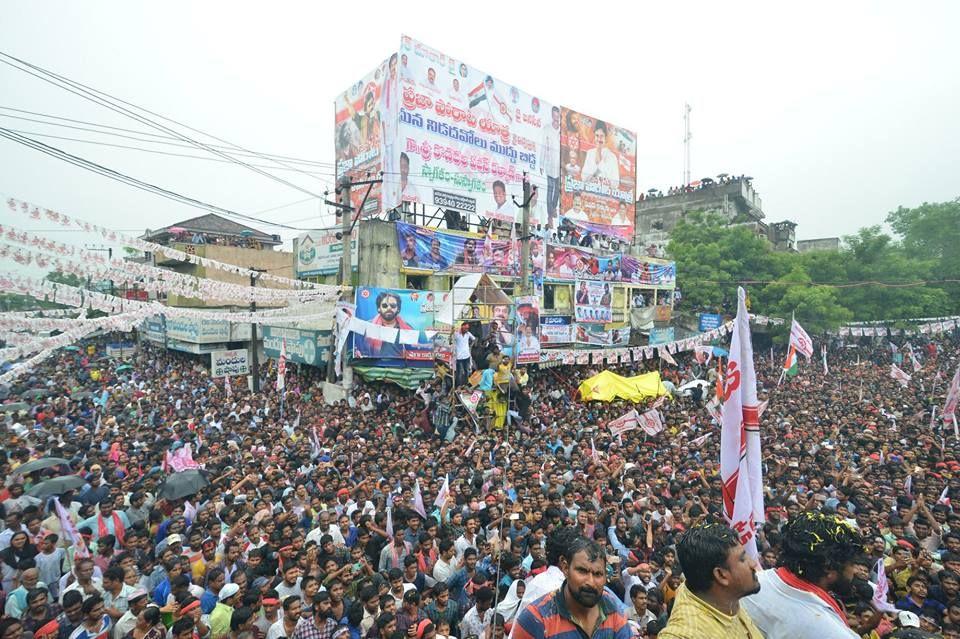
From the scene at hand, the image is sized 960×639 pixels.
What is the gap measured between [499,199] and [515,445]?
52.6 ft

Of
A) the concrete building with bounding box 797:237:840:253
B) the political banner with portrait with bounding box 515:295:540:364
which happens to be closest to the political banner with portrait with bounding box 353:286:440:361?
the political banner with portrait with bounding box 515:295:540:364

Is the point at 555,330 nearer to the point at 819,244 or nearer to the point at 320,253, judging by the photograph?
the point at 320,253

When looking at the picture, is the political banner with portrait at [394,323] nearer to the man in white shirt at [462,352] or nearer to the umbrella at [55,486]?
the man in white shirt at [462,352]

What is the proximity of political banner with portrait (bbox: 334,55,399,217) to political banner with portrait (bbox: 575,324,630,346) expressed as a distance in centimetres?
1061

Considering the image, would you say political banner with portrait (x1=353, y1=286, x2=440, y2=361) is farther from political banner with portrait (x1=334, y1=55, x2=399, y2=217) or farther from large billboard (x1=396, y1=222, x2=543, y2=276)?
political banner with portrait (x1=334, y1=55, x2=399, y2=217)

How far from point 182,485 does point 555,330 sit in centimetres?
1685

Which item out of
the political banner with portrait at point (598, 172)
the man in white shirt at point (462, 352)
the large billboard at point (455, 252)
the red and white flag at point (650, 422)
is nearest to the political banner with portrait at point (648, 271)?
the political banner with portrait at point (598, 172)

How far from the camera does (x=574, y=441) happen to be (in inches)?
481

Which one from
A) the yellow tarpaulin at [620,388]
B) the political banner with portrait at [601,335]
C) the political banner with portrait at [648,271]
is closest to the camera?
the yellow tarpaulin at [620,388]

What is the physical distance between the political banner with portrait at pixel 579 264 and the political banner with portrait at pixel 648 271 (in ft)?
2.13

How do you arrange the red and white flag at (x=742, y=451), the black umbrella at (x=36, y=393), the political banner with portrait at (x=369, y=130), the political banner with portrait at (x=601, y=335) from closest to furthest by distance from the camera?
1. the red and white flag at (x=742, y=451)
2. the black umbrella at (x=36, y=393)
3. the political banner with portrait at (x=369, y=130)
4. the political banner with portrait at (x=601, y=335)

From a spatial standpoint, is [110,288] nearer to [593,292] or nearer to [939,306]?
[593,292]

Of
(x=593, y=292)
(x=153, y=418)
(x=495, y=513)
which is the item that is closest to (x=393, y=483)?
(x=495, y=513)

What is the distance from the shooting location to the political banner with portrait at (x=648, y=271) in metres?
26.6
